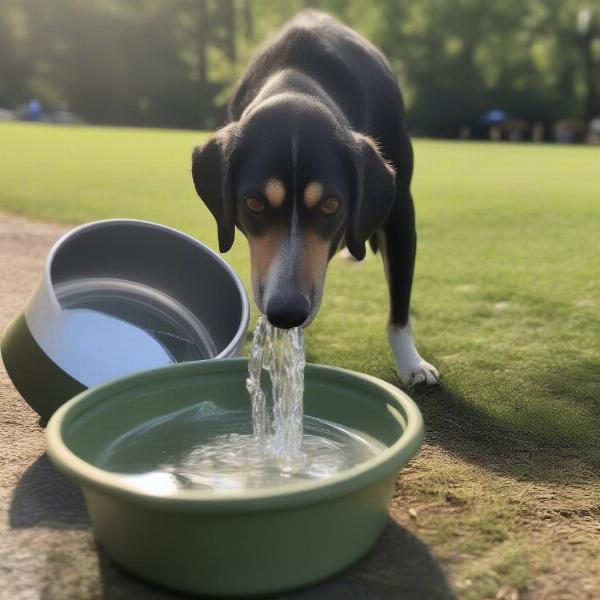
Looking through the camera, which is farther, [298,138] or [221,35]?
[221,35]

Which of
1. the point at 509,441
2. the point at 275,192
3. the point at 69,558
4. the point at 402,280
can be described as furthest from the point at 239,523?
the point at 402,280

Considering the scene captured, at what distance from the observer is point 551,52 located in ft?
139

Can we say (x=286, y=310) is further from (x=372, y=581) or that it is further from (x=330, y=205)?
(x=372, y=581)

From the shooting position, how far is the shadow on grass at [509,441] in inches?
108

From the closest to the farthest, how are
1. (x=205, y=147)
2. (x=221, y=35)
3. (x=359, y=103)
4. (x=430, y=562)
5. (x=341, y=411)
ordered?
(x=430, y=562) < (x=341, y=411) < (x=205, y=147) < (x=359, y=103) < (x=221, y=35)

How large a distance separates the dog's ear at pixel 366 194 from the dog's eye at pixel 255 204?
372 mm

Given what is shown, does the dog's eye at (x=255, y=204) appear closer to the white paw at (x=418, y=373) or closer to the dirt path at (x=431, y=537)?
the dirt path at (x=431, y=537)

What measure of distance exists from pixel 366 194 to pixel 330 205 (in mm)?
244

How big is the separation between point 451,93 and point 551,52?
5.83 meters

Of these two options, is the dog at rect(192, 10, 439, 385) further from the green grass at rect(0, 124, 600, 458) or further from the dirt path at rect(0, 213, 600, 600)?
the dirt path at rect(0, 213, 600, 600)

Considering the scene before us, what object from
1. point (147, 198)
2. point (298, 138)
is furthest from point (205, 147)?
point (147, 198)

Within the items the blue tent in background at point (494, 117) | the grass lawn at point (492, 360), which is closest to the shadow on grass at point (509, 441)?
the grass lawn at point (492, 360)

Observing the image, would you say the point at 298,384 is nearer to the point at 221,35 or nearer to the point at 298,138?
the point at 298,138

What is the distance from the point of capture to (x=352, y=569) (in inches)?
81.1
